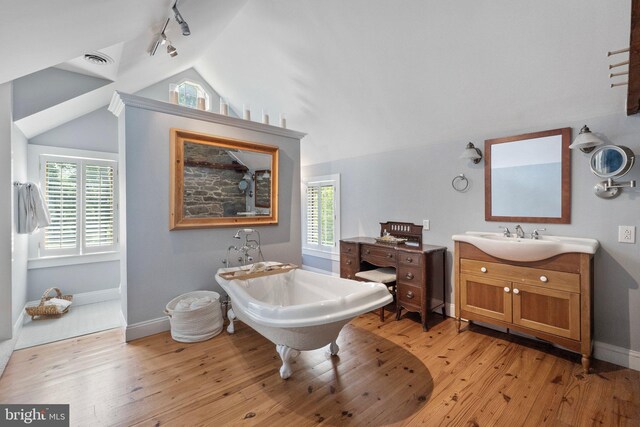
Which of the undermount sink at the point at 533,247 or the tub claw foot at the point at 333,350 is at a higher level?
the undermount sink at the point at 533,247

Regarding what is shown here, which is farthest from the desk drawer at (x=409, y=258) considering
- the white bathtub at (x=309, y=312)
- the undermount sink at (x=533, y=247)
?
the white bathtub at (x=309, y=312)

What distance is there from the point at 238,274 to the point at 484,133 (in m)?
2.92

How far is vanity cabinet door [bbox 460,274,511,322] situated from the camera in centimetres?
243

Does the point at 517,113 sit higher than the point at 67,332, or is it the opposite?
the point at 517,113

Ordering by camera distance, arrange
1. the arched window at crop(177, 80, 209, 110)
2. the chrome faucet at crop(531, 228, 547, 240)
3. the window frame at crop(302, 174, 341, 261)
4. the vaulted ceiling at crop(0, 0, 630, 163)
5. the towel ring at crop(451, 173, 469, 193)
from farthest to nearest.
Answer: the arched window at crop(177, 80, 209, 110), the window frame at crop(302, 174, 341, 261), the towel ring at crop(451, 173, 469, 193), the chrome faucet at crop(531, 228, 547, 240), the vaulted ceiling at crop(0, 0, 630, 163)

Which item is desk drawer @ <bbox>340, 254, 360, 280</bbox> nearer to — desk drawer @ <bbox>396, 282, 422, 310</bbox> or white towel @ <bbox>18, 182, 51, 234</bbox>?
desk drawer @ <bbox>396, 282, 422, 310</bbox>

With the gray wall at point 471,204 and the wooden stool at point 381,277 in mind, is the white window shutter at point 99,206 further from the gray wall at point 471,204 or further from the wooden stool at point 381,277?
the wooden stool at point 381,277

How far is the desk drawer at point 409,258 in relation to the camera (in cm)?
288

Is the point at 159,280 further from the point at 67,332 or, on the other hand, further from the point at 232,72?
the point at 232,72

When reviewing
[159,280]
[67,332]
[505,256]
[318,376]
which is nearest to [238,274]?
[159,280]

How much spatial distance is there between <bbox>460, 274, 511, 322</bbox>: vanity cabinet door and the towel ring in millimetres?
1003

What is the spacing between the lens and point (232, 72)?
4301mm

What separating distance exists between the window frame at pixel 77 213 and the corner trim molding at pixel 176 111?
119cm

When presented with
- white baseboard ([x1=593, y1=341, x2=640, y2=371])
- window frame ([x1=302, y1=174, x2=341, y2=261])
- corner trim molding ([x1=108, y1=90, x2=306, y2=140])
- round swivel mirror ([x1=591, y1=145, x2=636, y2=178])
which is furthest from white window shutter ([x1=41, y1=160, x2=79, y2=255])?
white baseboard ([x1=593, y1=341, x2=640, y2=371])
